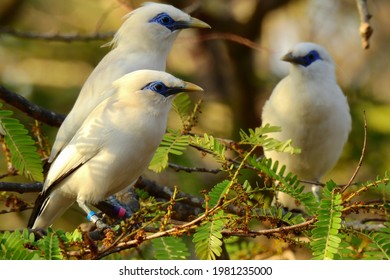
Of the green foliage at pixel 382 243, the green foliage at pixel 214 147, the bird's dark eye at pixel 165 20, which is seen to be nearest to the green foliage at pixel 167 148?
the green foliage at pixel 214 147

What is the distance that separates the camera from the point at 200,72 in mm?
11398

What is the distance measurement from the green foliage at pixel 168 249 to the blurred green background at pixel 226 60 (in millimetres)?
3151

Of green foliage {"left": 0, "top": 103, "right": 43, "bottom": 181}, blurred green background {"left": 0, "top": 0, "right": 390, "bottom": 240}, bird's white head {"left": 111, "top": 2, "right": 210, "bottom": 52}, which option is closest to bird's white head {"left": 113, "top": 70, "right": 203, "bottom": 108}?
green foliage {"left": 0, "top": 103, "right": 43, "bottom": 181}

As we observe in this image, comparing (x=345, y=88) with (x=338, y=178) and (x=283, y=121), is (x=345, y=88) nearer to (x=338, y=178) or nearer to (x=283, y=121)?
(x=338, y=178)

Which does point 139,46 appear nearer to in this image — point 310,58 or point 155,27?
point 155,27

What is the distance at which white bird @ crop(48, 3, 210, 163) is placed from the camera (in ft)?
17.7

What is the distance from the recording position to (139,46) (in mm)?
5840

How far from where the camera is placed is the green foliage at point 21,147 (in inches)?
156

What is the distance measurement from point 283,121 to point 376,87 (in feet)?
15.9

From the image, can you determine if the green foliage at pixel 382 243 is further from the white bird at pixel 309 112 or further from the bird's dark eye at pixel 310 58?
the bird's dark eye at pixel 310 58

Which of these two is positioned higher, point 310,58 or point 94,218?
point 310,58

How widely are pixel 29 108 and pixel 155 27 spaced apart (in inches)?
47.9

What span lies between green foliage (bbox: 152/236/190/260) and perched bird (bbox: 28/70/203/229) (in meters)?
0.92

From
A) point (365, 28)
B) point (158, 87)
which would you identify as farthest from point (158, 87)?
point (365, 28)
